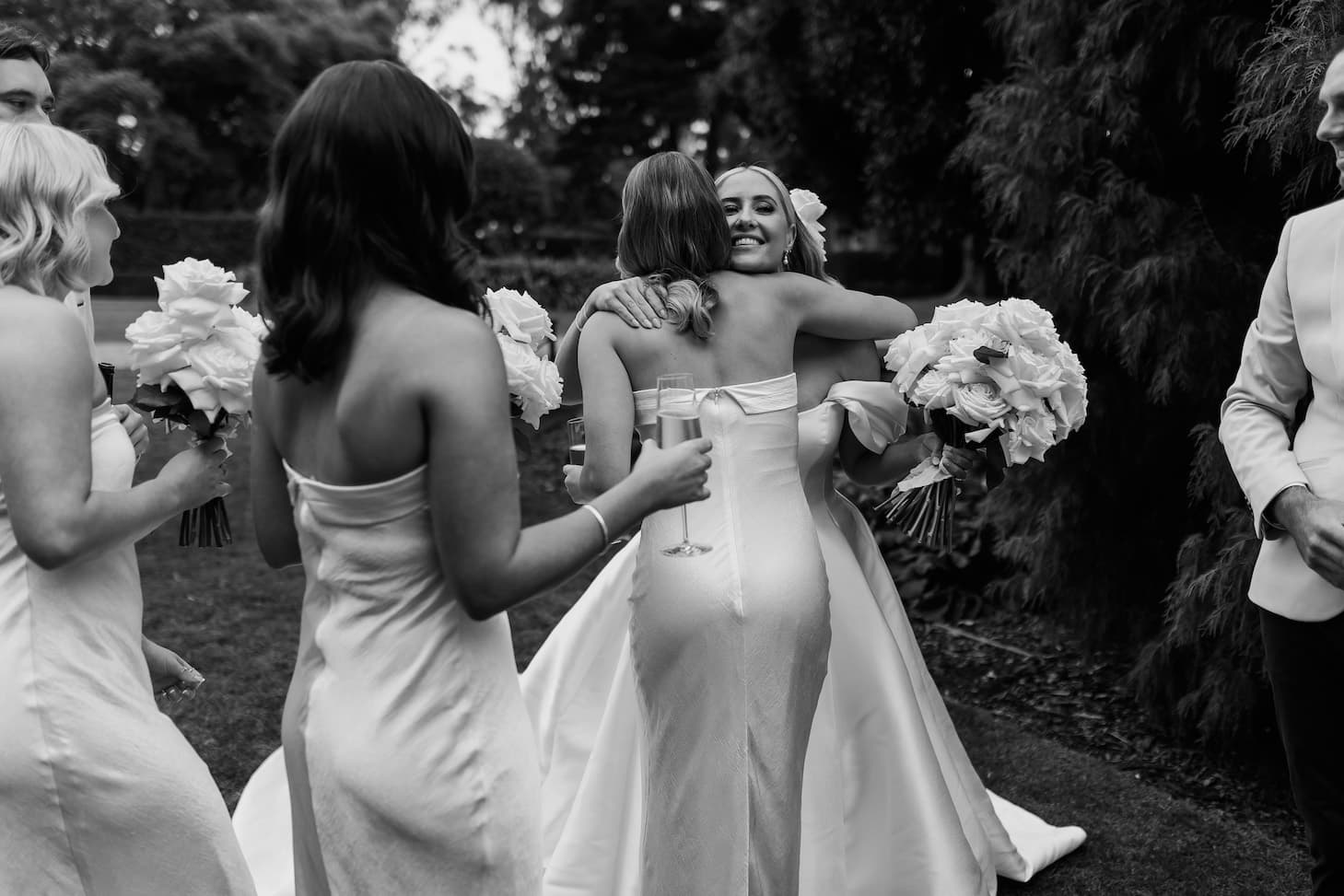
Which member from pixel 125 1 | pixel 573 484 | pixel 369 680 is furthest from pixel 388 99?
pixel 125 1

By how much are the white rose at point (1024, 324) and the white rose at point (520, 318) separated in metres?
1.31

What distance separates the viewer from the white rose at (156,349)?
2.64 meters

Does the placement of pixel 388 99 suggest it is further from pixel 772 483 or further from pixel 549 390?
pixel 772 483

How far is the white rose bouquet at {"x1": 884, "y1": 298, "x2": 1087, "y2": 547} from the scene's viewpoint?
3598mm

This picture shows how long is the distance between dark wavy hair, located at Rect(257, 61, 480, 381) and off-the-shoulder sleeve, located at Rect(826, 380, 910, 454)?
1.91 metres

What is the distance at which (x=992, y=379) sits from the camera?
363 centimetres

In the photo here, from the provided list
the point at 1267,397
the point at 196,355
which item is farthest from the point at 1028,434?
the point at 196,355

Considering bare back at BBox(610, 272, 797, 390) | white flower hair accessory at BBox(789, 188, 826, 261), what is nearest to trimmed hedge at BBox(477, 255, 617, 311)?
white flower hair accessory at BBox(789, 188, 826, 261)

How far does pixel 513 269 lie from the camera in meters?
17.4

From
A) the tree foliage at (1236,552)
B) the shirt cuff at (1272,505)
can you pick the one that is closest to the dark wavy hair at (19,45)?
the shirt cuff at (1272,505)

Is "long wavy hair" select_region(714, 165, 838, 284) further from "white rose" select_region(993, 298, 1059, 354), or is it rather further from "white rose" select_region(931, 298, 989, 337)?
"white rose" select_region(993, 298, 1059, 354)

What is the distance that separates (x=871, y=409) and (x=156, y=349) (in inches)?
79.8

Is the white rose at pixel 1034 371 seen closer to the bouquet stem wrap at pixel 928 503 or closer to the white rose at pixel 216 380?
the bouquet stem wrap at pixel 928 503

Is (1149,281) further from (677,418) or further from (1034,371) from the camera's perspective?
(677,418)
